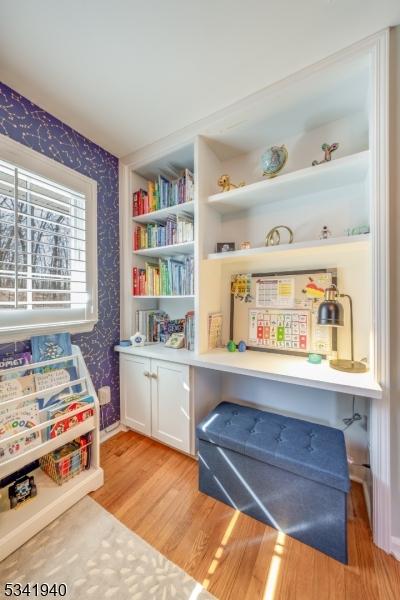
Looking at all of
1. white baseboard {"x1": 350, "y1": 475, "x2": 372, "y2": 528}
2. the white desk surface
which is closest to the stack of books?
the white desk surface

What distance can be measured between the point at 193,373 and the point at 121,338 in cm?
85

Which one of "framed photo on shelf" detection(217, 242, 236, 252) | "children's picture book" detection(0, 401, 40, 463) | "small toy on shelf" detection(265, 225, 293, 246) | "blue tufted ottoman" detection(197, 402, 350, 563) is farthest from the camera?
"framed photo on shelf" detection(217, 242, 236, 252)

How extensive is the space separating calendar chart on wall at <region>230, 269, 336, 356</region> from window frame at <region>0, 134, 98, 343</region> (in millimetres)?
1131

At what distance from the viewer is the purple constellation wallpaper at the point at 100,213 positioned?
1.48m

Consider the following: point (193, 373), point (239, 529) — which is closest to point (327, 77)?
point (193, 373)

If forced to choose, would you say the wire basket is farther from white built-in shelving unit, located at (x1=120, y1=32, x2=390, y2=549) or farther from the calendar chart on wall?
the calendar chart on wall

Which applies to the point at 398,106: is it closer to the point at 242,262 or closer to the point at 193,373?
the point at 242,262

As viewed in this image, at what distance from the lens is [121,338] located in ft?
6.82

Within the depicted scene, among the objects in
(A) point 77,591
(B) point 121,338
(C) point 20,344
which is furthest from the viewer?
(B) point 121,338

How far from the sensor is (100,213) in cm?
190

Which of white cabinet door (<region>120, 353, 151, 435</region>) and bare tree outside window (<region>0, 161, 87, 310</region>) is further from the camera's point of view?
white cabinet door (<region>120, 353, 151, 435</region>)

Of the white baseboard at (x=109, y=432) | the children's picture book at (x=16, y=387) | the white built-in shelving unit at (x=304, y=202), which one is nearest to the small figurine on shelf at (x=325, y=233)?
the white built-in shelving unit at (x=304, y=202)

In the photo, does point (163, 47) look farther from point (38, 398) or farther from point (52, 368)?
point (38, 398)

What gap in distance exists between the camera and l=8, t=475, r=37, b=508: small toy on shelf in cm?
121
